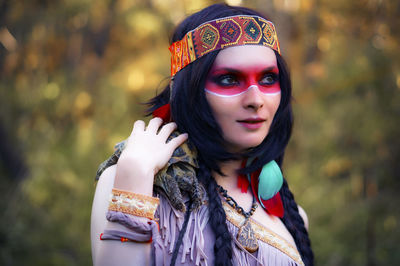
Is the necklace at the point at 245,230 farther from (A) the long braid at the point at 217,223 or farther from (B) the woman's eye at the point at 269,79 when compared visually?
(B) the woman's eye at the point at 269,79

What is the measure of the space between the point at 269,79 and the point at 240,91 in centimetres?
17

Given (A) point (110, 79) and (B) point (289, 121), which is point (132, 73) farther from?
(B) point (289, 121)

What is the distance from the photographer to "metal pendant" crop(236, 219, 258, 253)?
1.38 meters

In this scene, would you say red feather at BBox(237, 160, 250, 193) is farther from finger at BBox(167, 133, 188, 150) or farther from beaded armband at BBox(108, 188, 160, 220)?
beaded armband at BBox(108, 188, 160, 220)

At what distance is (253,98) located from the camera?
4.51 ft

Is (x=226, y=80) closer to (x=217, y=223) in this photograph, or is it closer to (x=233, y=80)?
(x=233, y=80)

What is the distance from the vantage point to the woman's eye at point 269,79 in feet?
4.79

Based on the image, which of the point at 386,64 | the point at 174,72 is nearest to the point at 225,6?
the point at 174,72

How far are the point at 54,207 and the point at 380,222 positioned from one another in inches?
130

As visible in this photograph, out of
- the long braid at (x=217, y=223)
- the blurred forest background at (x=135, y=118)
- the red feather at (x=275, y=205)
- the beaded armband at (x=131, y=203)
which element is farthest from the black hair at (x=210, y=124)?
the blurred forest background at (x=135, y=118)

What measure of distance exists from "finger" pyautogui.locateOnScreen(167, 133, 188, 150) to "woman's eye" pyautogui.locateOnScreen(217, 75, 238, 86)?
25 centimetres

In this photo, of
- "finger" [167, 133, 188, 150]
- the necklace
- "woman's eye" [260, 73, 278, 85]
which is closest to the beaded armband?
"finger" [167, 133, 188, 150]

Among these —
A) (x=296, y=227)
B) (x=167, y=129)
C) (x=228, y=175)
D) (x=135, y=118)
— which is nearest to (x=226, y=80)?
(x=167, y=129)

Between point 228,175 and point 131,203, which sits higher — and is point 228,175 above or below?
above
